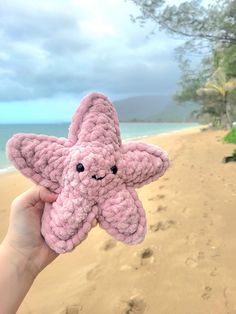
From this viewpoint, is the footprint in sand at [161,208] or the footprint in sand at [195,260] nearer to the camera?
the footprint in sand at [195,260]

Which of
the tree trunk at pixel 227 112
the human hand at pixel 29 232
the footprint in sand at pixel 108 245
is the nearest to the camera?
the human hand at pixel 29 232

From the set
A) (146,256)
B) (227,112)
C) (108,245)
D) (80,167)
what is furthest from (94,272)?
(227,112)

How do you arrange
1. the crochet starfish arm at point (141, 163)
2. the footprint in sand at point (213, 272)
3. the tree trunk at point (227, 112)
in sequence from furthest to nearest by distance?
the tree trunk at point (227, 112) < the footprint in sand at point (213, 272) < the crochet starfish arm at point (141, 163)

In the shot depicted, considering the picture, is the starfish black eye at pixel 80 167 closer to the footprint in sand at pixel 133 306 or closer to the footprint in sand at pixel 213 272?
the footprint in sand at pixel 133 306

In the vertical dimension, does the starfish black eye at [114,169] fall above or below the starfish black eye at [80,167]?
below

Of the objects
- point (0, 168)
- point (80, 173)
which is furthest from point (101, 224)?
point (0, 168)

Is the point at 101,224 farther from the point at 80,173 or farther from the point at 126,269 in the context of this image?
the point at 126,269

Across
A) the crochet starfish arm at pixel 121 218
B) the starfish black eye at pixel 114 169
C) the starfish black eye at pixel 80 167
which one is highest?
the starfish black eye at pixel 80 167

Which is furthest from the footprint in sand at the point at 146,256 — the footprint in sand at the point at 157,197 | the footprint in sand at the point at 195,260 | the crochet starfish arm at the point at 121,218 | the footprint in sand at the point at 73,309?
the footprint in sand at the point at 157,197
